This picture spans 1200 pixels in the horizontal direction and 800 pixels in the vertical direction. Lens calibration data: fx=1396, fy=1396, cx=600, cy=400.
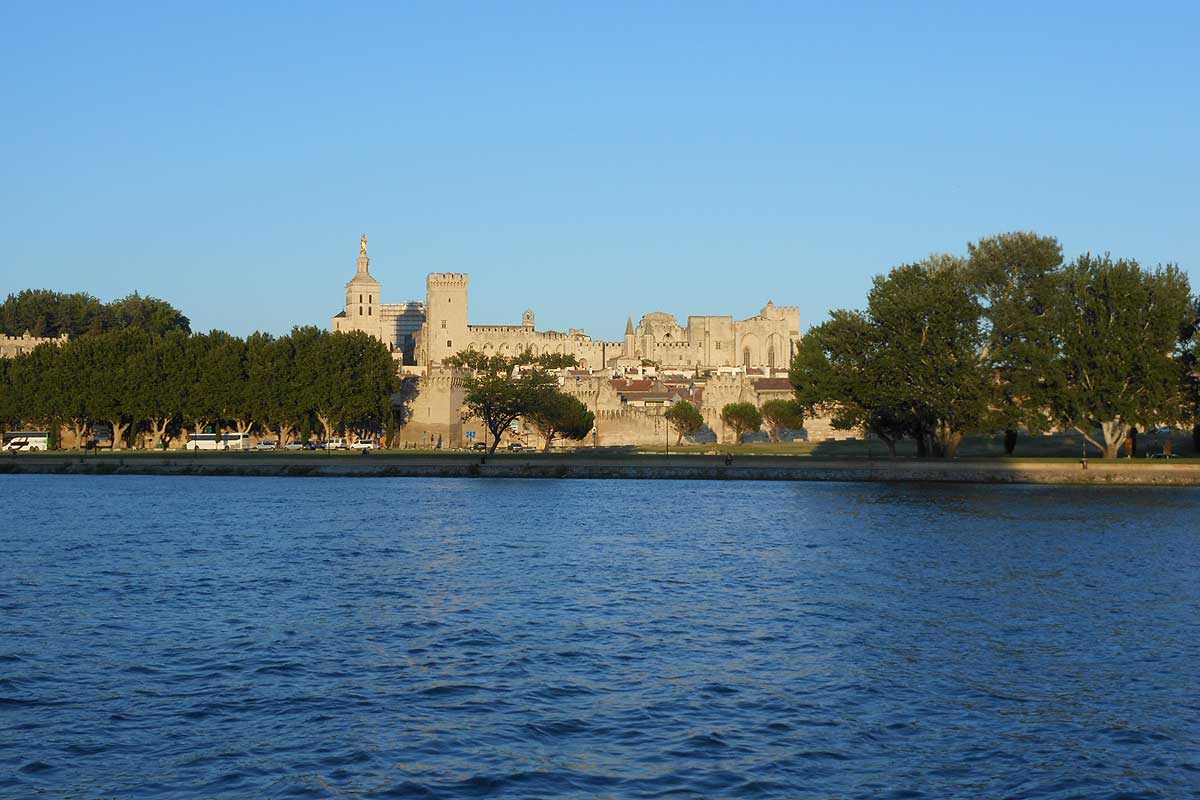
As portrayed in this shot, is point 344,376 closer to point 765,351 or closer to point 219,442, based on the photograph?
point 219,442

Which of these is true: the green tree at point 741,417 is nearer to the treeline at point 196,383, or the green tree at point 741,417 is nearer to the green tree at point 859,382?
the treeline at point 196,383

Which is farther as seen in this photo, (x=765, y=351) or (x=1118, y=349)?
(x=765, y=351)

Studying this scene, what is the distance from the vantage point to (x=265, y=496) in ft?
182

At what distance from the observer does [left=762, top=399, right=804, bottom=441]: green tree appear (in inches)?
3718

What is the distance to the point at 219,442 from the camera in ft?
293

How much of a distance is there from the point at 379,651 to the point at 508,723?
4981mm

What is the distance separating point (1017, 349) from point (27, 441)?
62327 mm

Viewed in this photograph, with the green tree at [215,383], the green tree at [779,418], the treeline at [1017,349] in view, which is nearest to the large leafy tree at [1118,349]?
the treeline at [1017,349]

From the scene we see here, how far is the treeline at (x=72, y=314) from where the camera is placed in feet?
449

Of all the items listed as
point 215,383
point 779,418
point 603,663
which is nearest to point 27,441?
point 215,383

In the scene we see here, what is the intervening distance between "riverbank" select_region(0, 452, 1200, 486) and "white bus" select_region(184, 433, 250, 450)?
9423 millimetres

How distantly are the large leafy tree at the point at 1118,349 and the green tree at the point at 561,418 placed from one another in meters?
29.6

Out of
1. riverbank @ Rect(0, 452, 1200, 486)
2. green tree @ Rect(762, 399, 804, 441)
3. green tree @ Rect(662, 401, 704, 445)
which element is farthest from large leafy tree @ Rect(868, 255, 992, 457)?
green tree @ Rect(662, 401, 704, 445)

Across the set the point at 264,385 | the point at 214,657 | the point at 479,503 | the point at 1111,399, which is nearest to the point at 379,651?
the point at 214,657
